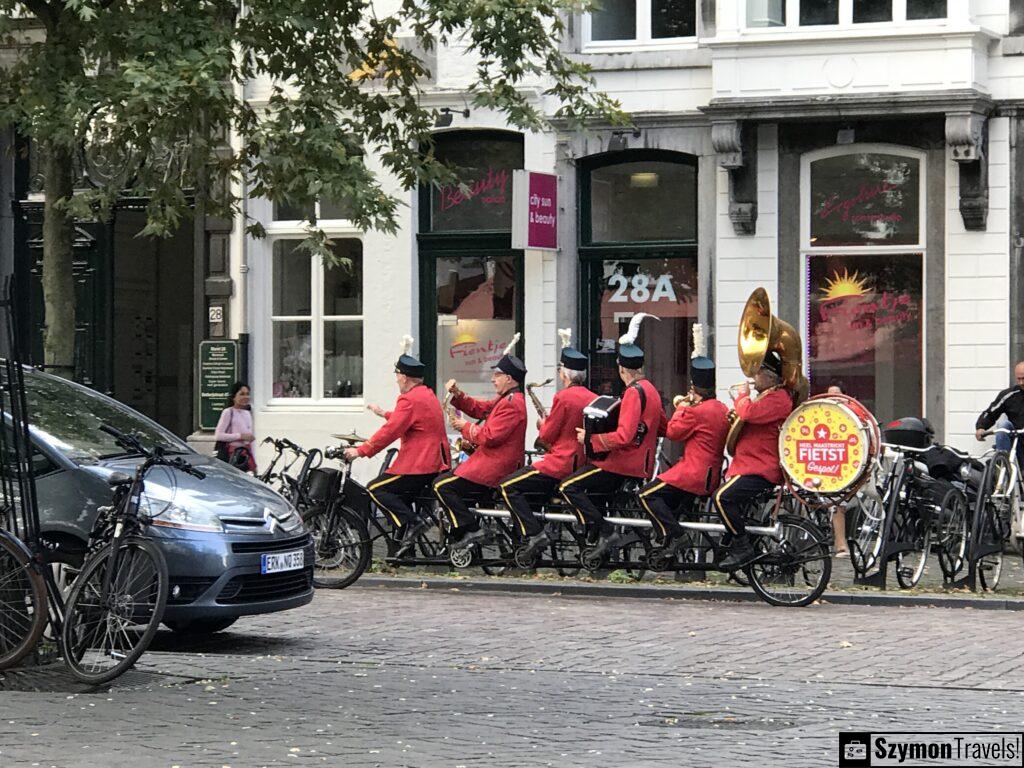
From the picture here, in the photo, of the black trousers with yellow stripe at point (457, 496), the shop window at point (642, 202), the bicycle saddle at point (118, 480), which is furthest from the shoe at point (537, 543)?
the shop window at point (642, 202)

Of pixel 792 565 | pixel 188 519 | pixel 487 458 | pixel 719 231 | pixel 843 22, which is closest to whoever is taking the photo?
pixel 188 519

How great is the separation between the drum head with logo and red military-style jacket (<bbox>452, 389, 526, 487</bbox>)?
2.36 m

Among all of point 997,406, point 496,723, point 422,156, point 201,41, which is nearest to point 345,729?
point 496,723

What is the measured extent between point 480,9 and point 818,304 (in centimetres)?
823

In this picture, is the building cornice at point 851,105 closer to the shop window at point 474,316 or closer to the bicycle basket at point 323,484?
the shop window at point 474,316

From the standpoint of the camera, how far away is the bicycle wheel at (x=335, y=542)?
53.0ft

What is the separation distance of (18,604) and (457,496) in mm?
6447

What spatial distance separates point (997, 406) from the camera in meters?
20.0

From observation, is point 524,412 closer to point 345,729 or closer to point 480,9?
point 480,9

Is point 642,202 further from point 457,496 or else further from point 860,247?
point 457,496

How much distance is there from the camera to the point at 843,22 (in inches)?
850

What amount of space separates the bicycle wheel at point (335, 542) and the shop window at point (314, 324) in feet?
26.8

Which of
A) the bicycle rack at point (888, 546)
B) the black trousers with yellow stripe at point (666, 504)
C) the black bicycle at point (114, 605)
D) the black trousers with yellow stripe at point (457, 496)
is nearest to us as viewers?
the black bicycle at point (114, 605)

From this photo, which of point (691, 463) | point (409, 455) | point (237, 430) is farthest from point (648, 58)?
point (691, 463)
